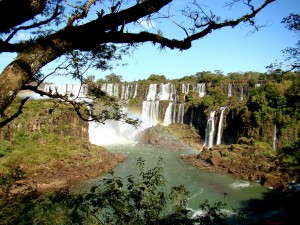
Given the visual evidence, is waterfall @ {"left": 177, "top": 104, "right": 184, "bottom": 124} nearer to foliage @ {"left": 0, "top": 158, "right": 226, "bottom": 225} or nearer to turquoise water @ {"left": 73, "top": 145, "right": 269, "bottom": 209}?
turquoise water @ {"left": 73, "top": 145, "right": 269, "bottom": 209}

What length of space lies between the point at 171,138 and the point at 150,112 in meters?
7.66

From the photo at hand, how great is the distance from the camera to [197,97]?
40.4 metres

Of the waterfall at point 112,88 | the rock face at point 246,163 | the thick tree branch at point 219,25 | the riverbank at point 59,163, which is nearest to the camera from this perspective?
the thick tree branch at point 219,25

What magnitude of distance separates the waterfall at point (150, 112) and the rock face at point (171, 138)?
12.9ft

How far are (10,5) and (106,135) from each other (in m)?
40.0

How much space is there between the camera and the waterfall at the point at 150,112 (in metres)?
41.3

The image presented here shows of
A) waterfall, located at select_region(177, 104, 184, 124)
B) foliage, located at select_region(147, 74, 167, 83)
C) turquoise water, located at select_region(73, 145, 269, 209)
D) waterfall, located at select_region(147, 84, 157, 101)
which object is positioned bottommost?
turquoise water, located at select_region(73, 145, 269, 209)

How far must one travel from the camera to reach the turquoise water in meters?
16.8

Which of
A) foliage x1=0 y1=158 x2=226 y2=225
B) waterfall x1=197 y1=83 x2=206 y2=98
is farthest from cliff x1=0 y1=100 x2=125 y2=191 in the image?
waterfall x1=197 y1=83 x2=206 y2=98

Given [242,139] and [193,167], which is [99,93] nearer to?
[193,167]

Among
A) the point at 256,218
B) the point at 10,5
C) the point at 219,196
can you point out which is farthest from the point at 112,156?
the point at 10,5

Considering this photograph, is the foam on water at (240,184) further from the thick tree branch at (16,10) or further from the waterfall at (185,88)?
the waterfall at (185,88)

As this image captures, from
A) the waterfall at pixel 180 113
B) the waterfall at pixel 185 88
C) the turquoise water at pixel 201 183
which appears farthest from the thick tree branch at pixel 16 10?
the waterfall at pixel 185 88

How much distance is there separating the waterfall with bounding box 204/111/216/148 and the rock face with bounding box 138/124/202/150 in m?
1.13
